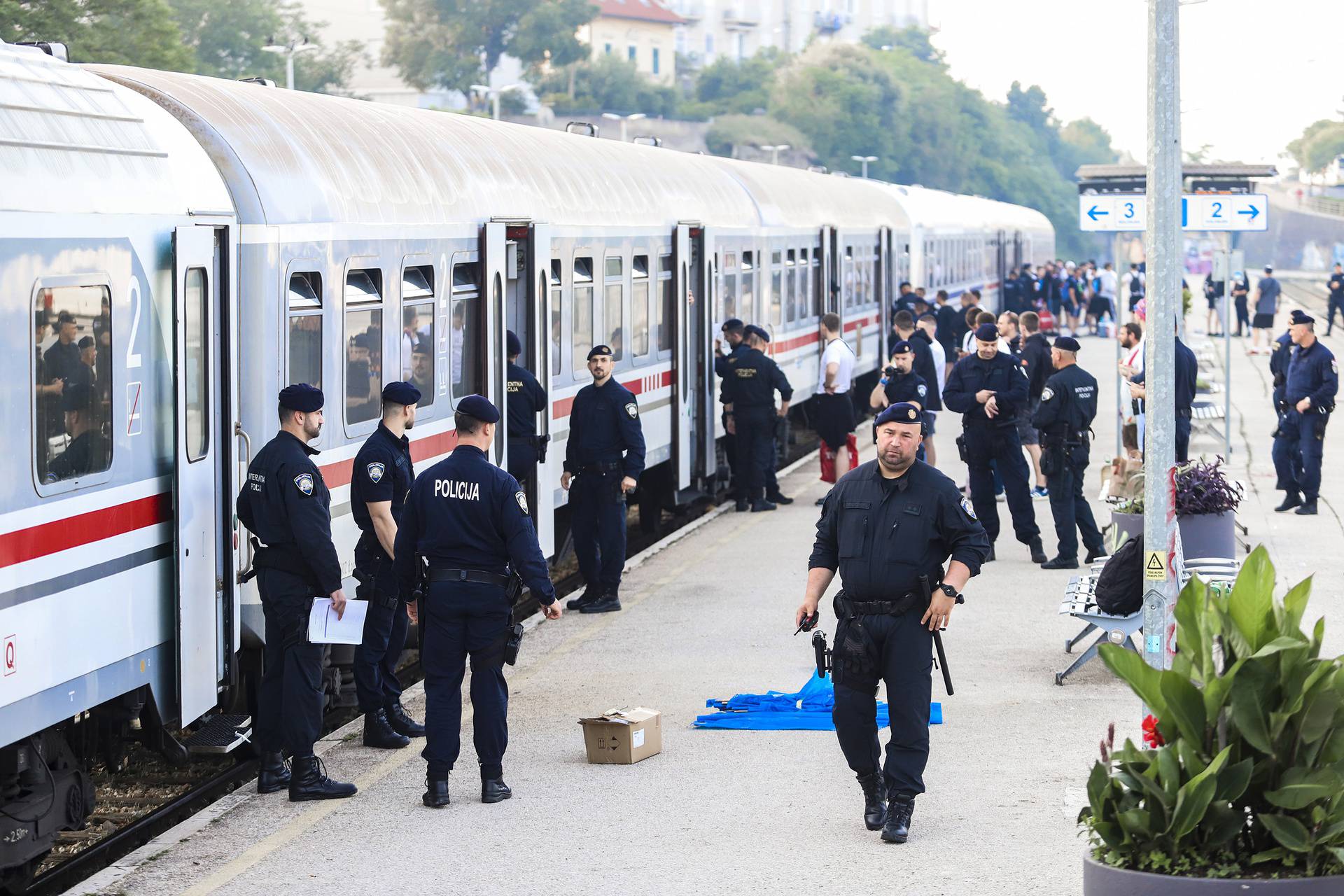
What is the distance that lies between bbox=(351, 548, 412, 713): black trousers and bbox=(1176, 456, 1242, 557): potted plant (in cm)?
547

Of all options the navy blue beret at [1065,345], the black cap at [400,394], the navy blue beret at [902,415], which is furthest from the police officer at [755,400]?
the navy blue beret at [902,415]

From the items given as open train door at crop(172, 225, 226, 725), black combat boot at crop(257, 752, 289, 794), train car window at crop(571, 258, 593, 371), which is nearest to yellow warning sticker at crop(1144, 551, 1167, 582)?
black combat boot at crop(257, 752, 289, 794)

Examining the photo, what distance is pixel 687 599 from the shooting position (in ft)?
46.4

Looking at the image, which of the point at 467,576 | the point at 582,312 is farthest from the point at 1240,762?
the point at 582,312

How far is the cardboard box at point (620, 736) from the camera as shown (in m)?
9.34

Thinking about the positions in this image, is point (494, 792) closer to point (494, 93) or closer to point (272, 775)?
point (272, 775)

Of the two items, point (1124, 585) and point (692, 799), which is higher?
point (1124, 585)

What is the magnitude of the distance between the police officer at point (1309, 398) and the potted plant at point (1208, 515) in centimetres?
494

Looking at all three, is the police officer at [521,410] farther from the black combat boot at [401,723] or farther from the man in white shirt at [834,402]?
the man in white shirt at [834,402]

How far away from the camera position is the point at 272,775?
9.02 metres

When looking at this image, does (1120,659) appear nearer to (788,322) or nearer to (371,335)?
(371,335)

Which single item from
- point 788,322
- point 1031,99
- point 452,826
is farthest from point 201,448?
point 1031,99

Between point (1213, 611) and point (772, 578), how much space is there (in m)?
Answer: 9.23

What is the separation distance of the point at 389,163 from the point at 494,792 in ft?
13.4
